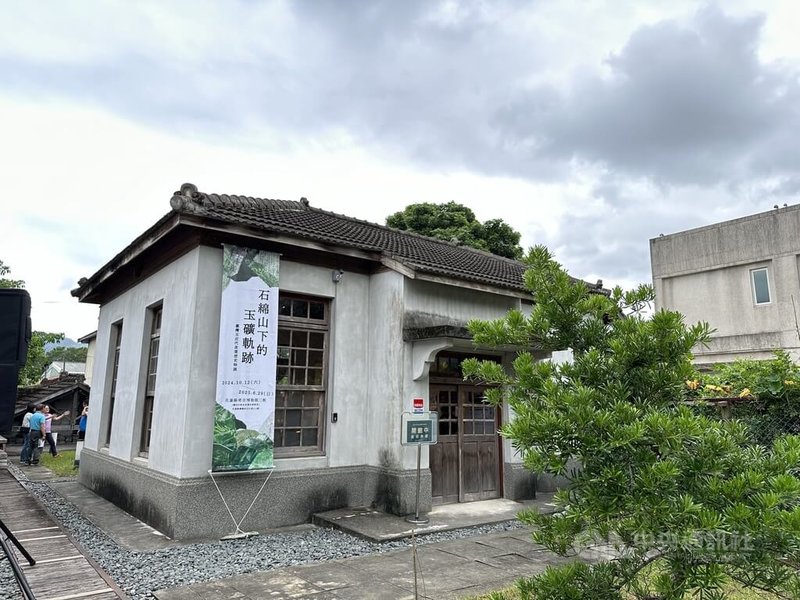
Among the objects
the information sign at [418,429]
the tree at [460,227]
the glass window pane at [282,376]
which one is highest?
the tree at [460,227]

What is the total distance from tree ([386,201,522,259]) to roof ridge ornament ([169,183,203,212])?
16506 millimetres

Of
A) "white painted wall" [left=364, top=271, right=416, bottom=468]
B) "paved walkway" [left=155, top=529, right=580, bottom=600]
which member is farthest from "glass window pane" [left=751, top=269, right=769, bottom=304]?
"paved walkway" [left=155, top=529, right=580, bottom=600]

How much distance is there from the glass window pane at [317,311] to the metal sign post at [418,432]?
7.28 feet

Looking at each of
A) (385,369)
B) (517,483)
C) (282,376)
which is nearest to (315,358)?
(282,376)

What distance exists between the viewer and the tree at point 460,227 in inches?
906

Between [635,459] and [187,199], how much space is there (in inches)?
242

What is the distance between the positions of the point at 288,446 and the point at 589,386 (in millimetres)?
5647

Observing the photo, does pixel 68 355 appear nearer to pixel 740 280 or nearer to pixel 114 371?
pixel 114 371

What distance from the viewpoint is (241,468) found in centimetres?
671

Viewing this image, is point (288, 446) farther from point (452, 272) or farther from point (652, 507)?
point (652, 507)

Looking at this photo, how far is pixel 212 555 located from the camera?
585 cm

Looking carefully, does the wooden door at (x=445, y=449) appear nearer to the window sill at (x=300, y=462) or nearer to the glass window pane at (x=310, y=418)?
the window sill at (x=300, y=462)

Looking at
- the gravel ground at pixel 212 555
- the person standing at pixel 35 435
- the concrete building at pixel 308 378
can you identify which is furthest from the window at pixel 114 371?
the person standing at pixel 35 435

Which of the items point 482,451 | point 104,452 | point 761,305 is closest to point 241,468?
point 482,451
